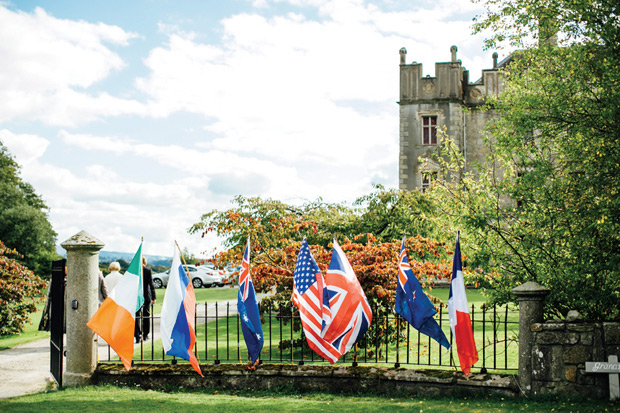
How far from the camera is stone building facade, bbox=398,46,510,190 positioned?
35875 mm

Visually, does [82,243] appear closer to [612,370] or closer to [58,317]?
[58,317]

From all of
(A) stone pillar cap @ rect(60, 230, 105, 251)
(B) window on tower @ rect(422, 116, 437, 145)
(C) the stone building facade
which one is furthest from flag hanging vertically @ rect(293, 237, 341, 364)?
(B) window on tower @ rect(422, 116, 437, 145)

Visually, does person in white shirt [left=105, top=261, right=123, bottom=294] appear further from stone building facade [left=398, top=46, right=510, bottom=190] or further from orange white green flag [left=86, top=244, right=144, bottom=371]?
stone building facade [left=398, top=46, right=510, bottom=190]

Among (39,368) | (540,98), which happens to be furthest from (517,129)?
(39,368)

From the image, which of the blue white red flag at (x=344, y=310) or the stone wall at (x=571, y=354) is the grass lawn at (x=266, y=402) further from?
the blue white red flag at (x=344, y=310)

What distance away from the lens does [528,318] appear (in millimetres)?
8188

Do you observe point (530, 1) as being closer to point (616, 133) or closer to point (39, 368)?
point (616, 133)

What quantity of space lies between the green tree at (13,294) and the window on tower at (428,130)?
25.3 metres

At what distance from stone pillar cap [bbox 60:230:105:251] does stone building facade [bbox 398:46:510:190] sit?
2801 centimetres

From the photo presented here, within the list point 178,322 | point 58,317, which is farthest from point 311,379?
point 58,317

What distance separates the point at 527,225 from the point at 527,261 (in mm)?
548

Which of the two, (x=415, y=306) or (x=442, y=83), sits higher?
Answer: (x=442, y=83)

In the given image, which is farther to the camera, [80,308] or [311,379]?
[80,308]

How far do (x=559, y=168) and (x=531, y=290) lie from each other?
1.99 m
